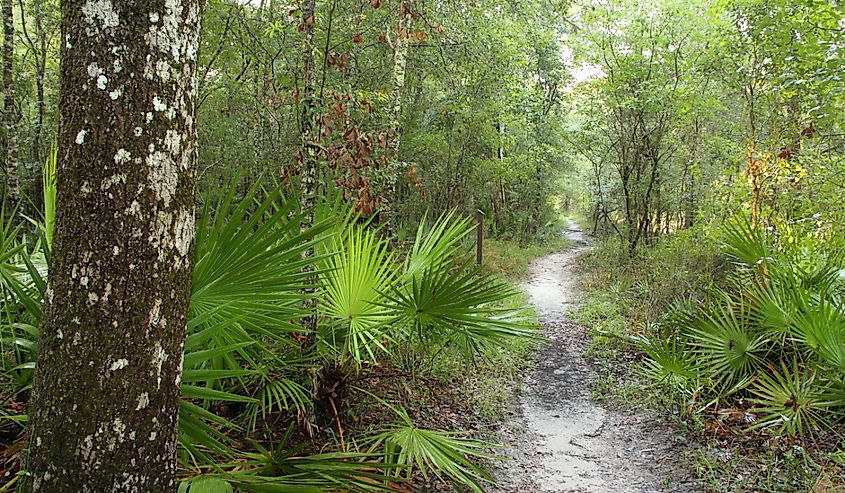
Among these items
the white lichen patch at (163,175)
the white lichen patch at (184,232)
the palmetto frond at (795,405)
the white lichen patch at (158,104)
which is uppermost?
the white lichen patch at (158,104)

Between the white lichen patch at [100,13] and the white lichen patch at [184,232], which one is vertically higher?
the white lichen patch at [100,13]

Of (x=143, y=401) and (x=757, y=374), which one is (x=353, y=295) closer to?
(x=143, y=401)

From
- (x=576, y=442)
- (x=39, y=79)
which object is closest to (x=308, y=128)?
(x=576, y=442)

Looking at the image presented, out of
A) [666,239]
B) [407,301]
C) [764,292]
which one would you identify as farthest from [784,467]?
[666,239]

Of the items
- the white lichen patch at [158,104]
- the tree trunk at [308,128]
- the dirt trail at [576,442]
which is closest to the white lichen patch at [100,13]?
the white lichen patch at [158,104]

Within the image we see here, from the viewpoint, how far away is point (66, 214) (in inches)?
69.4

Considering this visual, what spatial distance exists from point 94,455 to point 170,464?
260 mm

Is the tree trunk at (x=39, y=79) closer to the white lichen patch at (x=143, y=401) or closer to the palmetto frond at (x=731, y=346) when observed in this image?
the white lichen patch at (x=143, y=401)

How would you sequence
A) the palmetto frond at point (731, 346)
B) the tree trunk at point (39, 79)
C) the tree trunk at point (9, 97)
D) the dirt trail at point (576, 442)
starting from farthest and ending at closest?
the tree trunk at point (39, 79), the tree trunk at point (9, 97), the palmetto frond at point (731, 346), the dirt trail at point (576, 442)

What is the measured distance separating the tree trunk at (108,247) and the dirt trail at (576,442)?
325cm

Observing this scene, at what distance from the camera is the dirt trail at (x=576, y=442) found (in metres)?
4.41

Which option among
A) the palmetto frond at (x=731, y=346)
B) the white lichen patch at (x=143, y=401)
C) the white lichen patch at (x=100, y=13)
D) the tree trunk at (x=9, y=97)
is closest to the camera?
the white lichen patch at (x=100, y=13)

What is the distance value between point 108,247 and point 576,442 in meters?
4.54

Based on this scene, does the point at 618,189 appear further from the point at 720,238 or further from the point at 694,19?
the point at 720,238
